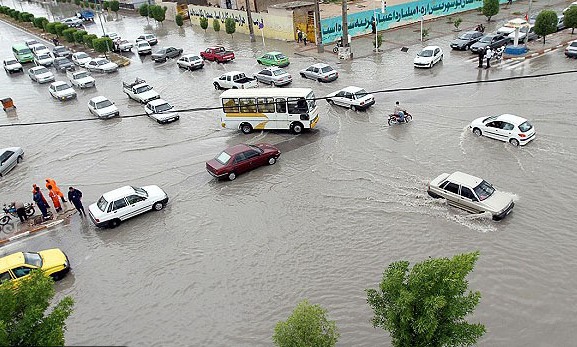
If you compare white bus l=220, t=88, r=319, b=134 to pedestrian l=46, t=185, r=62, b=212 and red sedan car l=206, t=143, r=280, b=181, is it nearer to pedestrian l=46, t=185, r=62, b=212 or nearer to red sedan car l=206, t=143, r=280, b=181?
red sedan car l=206, t=143, r=280, b=181

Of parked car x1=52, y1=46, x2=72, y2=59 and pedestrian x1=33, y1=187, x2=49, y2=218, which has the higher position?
parked car x1=52, y1=46, x2=72, y2=59

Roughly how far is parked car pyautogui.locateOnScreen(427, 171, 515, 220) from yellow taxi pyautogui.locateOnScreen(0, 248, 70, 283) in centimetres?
1330

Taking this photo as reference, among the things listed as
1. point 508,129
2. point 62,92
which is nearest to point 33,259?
point 508,129

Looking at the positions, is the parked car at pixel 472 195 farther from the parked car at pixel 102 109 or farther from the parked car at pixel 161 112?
the parked car at pixel 102 109

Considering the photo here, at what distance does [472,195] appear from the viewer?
16844 mm

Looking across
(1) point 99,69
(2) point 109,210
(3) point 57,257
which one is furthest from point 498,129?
(1) point 99,69

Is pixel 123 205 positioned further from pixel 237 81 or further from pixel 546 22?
pixel 546 22

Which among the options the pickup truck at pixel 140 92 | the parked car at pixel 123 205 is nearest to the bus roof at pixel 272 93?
the parked car at pixel 123 205

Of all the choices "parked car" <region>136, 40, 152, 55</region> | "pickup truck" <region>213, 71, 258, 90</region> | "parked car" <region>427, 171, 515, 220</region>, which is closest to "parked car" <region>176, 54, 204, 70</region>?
"pickup truck" <region>213, 71, 258, 90</region>

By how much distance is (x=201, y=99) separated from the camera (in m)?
32.6

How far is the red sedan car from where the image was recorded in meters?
21.0

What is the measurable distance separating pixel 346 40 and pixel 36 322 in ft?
112

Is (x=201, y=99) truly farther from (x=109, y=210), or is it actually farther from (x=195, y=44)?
(x=195, y=44)

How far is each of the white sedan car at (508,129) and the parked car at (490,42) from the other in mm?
15277
